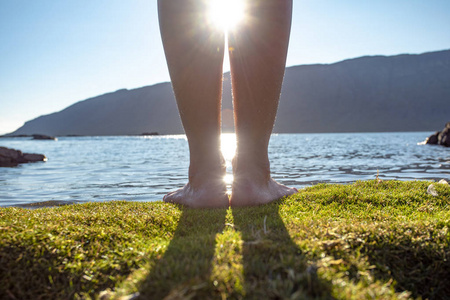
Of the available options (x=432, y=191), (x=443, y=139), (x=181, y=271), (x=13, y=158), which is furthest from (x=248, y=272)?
(x=443, y=139)

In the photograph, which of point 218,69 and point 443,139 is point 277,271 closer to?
point 218,69

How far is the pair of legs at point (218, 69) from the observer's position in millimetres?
2068

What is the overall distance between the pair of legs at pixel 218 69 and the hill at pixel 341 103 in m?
102

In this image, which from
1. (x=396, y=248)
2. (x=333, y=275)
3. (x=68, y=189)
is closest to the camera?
(x=333, y=275)

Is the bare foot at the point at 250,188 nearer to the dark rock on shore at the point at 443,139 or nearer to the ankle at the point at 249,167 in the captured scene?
the ankle at the point at 249,167

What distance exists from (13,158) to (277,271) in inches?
553

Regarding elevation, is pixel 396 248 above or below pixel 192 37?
below

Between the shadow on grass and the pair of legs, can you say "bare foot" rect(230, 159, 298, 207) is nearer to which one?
the pair of legs

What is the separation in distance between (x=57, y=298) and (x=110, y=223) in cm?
68

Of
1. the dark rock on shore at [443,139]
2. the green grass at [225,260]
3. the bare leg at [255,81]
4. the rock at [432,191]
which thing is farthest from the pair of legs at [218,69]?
the dark rock on shore at [443,139]

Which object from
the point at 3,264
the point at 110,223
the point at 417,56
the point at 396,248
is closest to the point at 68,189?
Answer: the point at 110,223

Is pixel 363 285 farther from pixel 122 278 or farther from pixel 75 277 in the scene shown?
pixel 75 277

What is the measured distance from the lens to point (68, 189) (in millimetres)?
4828

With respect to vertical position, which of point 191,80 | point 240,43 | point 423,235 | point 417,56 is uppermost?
point 417,56
